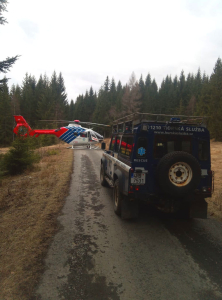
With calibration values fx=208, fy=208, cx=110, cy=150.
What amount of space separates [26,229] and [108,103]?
202 feet

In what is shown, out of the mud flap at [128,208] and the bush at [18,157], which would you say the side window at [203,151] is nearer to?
the mud flap at [128,208]

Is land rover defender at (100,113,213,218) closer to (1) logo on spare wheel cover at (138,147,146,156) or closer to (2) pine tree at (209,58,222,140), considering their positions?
(1) logo on spare wheel cover at (138,147,146,156)

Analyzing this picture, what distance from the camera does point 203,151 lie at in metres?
5.08

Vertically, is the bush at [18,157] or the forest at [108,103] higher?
the forest at [108,103]

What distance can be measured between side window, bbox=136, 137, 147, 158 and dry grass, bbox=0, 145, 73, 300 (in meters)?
2.65

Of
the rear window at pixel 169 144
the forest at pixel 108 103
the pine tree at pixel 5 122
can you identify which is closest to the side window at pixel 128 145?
the rear window at pixel 169 144

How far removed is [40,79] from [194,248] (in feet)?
255

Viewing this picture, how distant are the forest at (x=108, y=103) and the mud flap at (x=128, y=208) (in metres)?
26.9

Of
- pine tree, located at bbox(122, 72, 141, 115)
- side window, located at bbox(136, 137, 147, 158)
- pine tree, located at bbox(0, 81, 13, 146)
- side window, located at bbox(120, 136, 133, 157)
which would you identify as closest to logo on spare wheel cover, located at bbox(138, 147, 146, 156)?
side window, located at bbox(136, 137, 147, 158)

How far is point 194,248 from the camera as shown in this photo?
4.11 meters

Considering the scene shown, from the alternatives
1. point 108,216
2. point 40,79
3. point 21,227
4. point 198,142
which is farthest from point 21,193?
point 40,79

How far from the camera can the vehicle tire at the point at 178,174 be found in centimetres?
448

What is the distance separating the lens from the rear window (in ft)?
16.3

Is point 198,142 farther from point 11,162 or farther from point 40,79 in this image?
point 40,79
